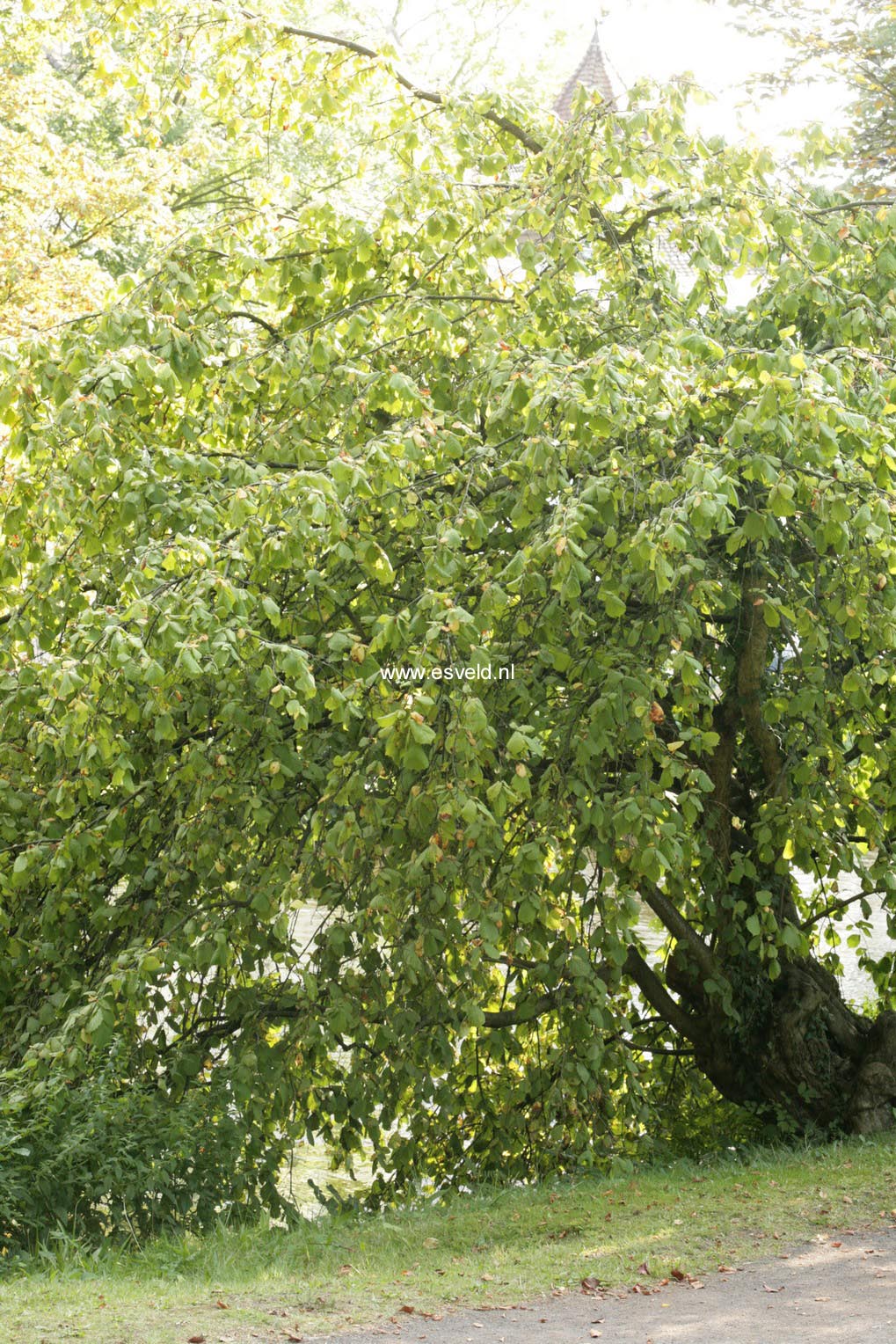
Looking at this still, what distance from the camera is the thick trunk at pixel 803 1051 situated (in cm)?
788

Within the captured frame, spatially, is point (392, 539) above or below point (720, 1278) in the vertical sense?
above

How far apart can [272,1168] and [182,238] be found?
4.67 m

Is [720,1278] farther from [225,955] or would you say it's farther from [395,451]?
[395,451]

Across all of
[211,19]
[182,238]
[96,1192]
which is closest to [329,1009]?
[96,1192]

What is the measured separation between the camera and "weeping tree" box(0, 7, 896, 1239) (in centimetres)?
589

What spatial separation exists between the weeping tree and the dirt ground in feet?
5.19

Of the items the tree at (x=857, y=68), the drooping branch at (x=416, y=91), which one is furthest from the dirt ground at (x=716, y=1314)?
the tree at (x=857, y=68)

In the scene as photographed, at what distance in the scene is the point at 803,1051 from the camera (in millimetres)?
8062

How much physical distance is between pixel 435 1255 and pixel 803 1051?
319cm

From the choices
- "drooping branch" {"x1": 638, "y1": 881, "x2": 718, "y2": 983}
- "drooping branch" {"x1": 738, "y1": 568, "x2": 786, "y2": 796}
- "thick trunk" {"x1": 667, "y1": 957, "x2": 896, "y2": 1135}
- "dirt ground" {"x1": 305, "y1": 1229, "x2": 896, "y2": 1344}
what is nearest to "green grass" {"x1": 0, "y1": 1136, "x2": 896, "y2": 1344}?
"dirt ground" {"x1": 305, "y1": 1229, "x2": 896, "y2": 1344}

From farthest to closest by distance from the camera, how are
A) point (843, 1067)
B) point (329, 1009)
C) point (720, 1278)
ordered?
point (843, 1067)
point (329, 1009)
point (720, 1278)

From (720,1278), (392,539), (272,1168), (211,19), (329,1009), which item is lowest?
(720,1278)

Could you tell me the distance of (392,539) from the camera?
6.95 metres

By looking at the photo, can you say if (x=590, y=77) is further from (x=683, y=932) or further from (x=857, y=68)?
(x=683, y=932)
